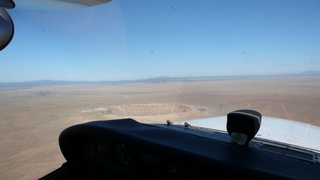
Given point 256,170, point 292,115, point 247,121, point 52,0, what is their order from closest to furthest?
point 256,170 → point 247,121 → point 52,0 → point 292,115

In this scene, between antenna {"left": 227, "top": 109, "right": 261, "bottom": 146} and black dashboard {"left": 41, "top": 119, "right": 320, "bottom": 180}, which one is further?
antenna {"left": 227, "top": 109, "right": 261, "bottom": 146}

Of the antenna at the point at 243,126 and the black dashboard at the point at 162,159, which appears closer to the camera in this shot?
the black dashboard at the point at 162,159

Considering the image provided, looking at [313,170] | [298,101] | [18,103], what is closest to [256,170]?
→ [313,170]

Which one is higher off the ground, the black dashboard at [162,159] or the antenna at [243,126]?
the antenna at [243,126]

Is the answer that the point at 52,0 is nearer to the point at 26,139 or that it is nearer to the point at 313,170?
the point at 313,170

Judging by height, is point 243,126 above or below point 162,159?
above

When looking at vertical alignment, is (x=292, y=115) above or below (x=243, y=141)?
below

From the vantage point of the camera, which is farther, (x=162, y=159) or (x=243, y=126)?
(x=162, y=159)

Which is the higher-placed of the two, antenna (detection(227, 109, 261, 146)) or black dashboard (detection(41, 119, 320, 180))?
antenna (detection(227, 109, 261, 146))
